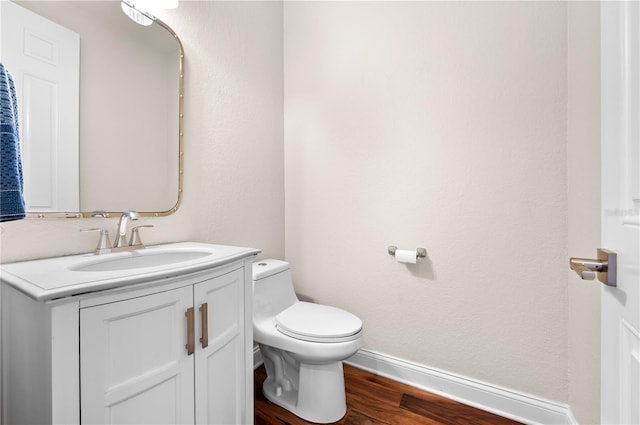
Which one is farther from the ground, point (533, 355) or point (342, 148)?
point (342, 148)

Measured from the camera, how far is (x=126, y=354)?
686mm

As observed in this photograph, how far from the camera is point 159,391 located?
2.47ft

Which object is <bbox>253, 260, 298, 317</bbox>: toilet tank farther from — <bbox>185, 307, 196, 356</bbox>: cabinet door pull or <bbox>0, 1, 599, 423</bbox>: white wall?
<bbox>185, 307, 196, 356</bbox>: cabinet door pull

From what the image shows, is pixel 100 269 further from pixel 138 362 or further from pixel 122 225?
pixel 138 362

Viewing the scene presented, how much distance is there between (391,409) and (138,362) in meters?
1.22

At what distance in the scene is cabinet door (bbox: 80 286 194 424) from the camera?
0.63m

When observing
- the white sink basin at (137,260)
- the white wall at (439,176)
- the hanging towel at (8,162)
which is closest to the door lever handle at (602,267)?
the white wall at (439,176)

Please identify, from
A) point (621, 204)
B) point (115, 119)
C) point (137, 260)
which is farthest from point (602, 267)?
point (115, 119)

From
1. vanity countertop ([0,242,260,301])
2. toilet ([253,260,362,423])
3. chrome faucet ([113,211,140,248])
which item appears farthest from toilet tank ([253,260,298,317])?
chrome faucet ([113,211,140,248])

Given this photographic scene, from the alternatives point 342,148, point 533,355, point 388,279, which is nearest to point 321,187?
point 342,148

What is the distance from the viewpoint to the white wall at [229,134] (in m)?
1.34

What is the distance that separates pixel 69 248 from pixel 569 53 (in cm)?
210

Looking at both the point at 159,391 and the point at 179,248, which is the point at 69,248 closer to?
the point at 179,248

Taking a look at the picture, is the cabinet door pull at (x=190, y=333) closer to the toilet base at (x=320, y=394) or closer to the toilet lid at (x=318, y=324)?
the toilet lid at (x=318, y=324)
